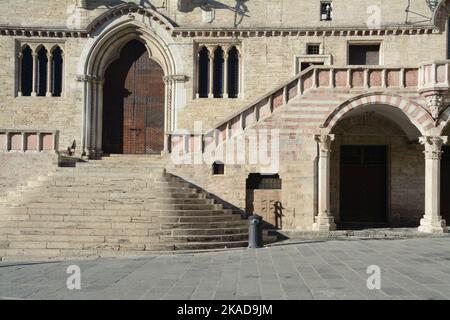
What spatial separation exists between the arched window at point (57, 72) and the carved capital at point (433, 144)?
16.4m

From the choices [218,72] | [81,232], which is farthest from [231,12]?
[81,232]

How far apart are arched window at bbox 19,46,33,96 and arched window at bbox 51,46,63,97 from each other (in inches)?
43.8

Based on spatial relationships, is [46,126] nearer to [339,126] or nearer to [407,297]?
[339,126]

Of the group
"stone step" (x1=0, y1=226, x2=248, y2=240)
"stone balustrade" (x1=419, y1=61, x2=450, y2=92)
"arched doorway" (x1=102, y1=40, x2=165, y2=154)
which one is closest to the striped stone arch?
"stone balustrade" (x1=419, y1=61, x2=450, y2=92)

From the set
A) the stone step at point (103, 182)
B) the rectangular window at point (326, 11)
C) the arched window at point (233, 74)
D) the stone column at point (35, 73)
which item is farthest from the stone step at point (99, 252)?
the rectangular window at point (326, 11)

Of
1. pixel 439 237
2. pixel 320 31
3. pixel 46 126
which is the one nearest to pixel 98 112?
pixel 46 126

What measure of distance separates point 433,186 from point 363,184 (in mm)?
3796

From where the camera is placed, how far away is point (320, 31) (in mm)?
20109

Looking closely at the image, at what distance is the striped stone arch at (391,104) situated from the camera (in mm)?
16000

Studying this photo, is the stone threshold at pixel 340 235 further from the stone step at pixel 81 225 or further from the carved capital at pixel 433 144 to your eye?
the stone step at pixel 81 225

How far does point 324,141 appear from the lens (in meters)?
15.9

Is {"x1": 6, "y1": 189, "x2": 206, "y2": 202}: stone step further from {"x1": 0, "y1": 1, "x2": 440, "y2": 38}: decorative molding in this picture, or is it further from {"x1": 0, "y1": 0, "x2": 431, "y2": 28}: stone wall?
{"x1": 0, "y1": 0, "x2": 431, "y2": 28}: stone wall
